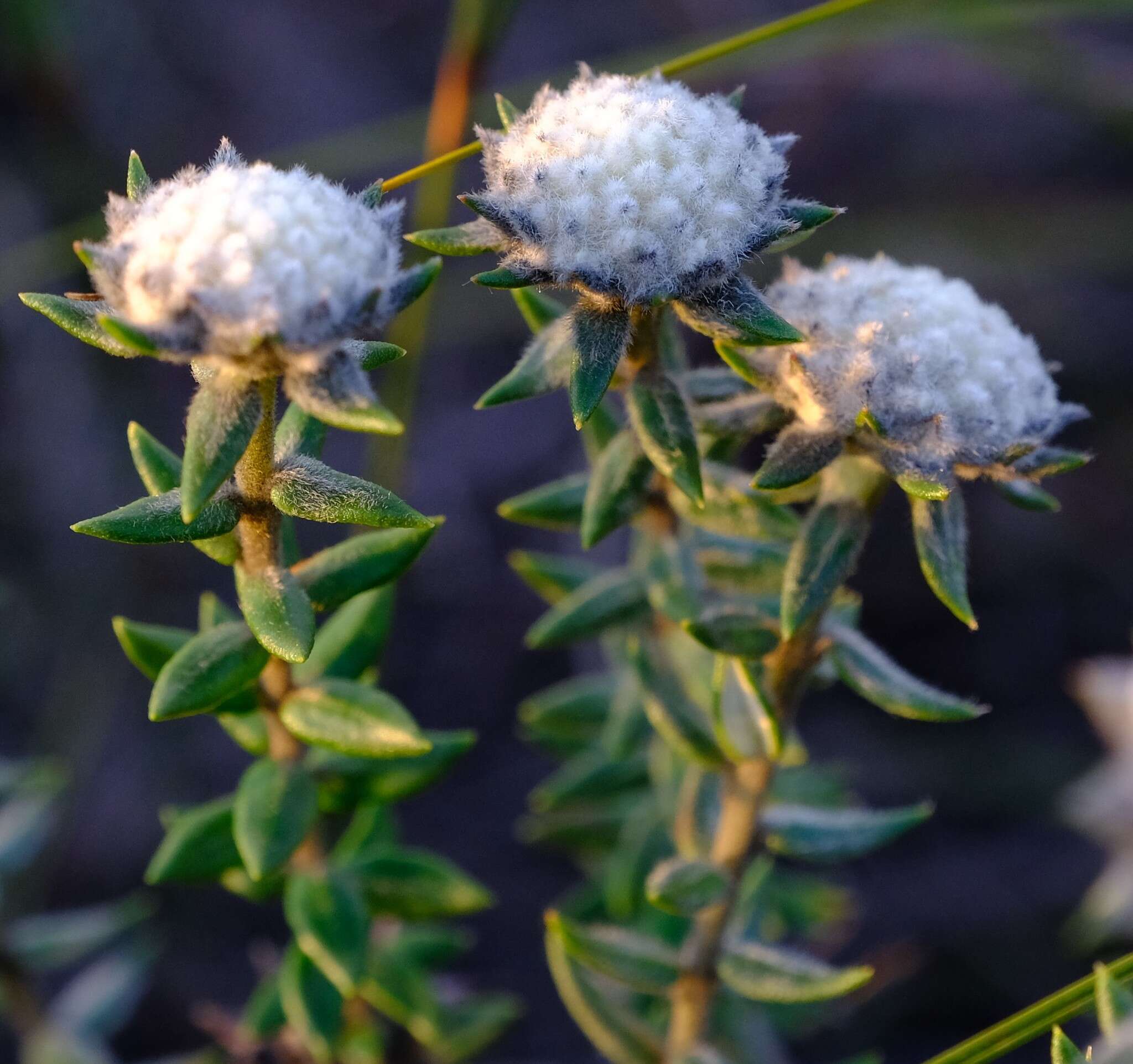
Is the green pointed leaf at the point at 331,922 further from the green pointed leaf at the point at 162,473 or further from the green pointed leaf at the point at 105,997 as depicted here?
the green pointed leaf at the point at 105,997

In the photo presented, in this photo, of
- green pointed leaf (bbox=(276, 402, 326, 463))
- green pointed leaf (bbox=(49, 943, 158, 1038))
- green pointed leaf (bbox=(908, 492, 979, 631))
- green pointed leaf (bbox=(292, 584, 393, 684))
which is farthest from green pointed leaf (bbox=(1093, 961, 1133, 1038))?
green pointed leaf (bbox=(49, 943, 158, 1038))

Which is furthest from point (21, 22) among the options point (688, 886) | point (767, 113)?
point (688, 886)

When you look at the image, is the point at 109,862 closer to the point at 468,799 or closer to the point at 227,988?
the point at 227,988

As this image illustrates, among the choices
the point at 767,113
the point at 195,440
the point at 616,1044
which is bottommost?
the point at 616,1044

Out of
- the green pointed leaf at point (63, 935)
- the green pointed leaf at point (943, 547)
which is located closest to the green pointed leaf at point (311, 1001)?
the green pointed leaf at point (63, 935)

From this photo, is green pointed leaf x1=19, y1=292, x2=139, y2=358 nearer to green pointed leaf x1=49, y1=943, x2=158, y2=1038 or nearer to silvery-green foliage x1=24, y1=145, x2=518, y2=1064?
silvery-green foliage x1=24, y1=145, x2=518, y2=1064

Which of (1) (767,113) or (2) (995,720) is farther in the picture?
(1) (767,113)

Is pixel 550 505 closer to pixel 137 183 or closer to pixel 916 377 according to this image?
pixel 916 377
